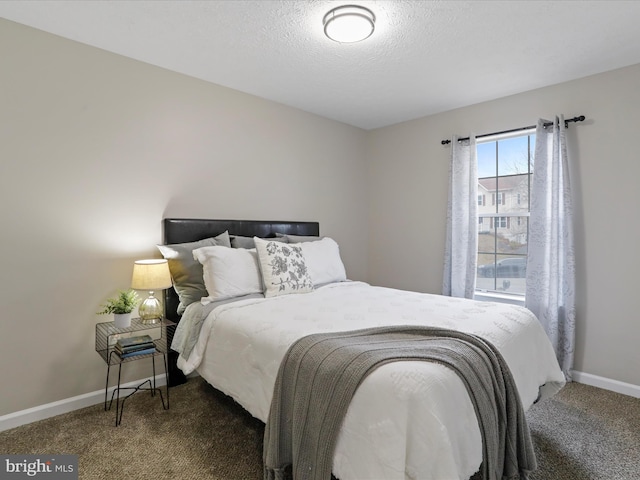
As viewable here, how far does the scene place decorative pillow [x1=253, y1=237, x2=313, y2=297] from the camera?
258 centimetres

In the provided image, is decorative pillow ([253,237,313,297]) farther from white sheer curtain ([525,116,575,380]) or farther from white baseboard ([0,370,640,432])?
white sheer curtain ([525,116,575,380])

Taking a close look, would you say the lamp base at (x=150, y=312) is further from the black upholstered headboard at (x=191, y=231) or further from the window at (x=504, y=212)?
the window at (x=504, y=212)

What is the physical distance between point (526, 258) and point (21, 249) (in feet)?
13.0

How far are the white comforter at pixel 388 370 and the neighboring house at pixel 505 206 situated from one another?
60.4 inches

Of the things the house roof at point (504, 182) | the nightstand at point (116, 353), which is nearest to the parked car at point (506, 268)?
the house roof at point (504, 182)

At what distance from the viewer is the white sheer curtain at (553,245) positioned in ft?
9.46

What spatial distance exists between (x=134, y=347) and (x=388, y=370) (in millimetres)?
1784

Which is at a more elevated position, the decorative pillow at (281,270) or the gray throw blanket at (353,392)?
the decorative pillow at (281,270)

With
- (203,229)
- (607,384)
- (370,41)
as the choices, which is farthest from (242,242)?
(607,384)

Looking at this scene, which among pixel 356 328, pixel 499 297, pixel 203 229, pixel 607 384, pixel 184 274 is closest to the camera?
pixel 356 328

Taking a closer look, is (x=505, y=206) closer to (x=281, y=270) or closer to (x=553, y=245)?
(x=553, y=245)

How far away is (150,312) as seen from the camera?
8.11 feet

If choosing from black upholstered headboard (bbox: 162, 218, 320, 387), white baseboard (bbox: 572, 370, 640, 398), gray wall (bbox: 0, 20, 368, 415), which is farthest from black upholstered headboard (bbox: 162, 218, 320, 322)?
white baseboard (bbox: 572, 370, 640, 398)

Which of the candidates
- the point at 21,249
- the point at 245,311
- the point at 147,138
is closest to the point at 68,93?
the point at 147,138
